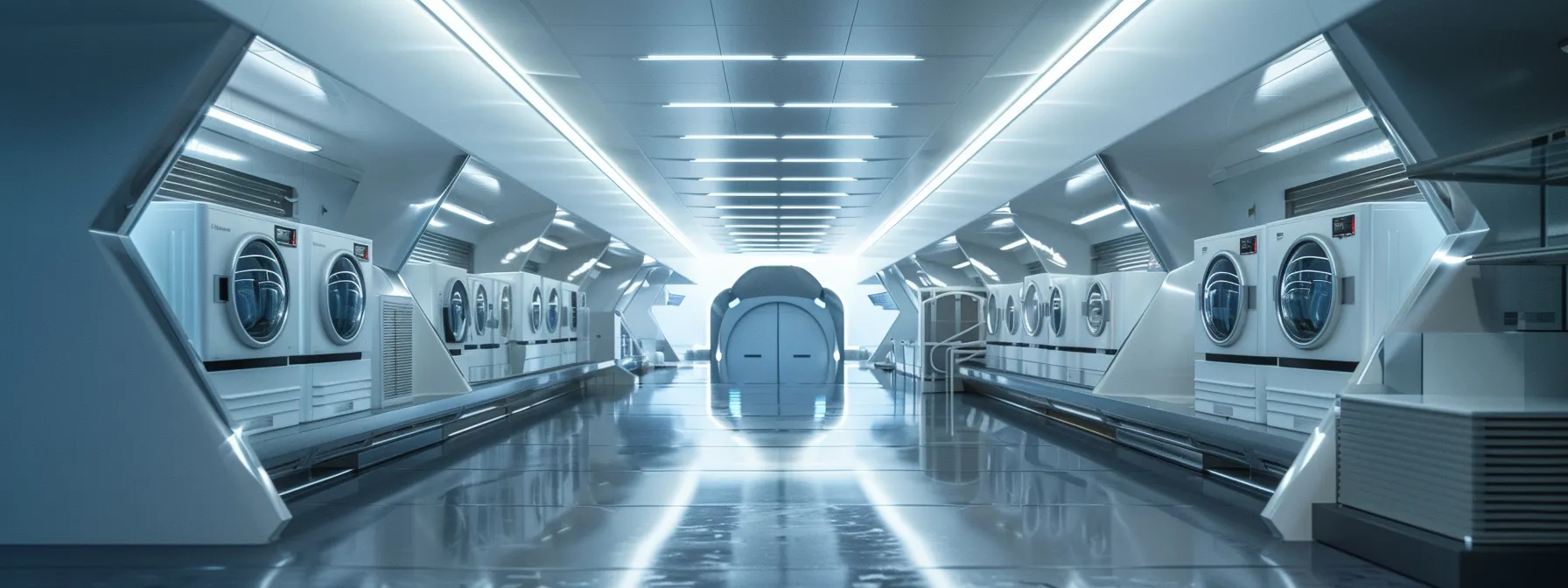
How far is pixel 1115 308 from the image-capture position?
9414 mm

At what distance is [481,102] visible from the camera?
793cm

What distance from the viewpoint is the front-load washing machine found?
6.10m

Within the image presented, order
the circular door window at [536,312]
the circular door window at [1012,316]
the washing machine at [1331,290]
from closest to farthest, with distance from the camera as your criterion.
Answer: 1. the washing machine at [1331,290]
2. the circular door window at [536,312]
3. the circular door window at [1012,316]

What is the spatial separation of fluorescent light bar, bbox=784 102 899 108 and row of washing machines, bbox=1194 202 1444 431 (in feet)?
10.5

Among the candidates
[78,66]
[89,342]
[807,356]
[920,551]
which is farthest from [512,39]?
[807,356]

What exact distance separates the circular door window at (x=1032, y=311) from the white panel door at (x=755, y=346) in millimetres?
15025

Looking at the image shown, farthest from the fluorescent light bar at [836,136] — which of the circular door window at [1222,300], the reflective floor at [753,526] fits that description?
the circular door window at [1222,300]

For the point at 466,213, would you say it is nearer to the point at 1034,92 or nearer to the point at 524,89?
the point at 524,89

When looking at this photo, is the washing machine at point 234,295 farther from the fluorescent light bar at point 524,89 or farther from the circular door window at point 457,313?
the circular door window at point 457,313

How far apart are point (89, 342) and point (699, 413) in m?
7.52

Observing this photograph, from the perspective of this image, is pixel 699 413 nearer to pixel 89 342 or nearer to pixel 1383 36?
pixel 89 342

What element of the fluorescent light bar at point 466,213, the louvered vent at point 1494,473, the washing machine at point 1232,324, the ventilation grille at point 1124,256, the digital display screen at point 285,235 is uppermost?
the fluorescent light bar at point 466,213

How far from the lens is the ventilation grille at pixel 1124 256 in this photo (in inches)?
460

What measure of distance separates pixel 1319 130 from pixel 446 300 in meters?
8.04
